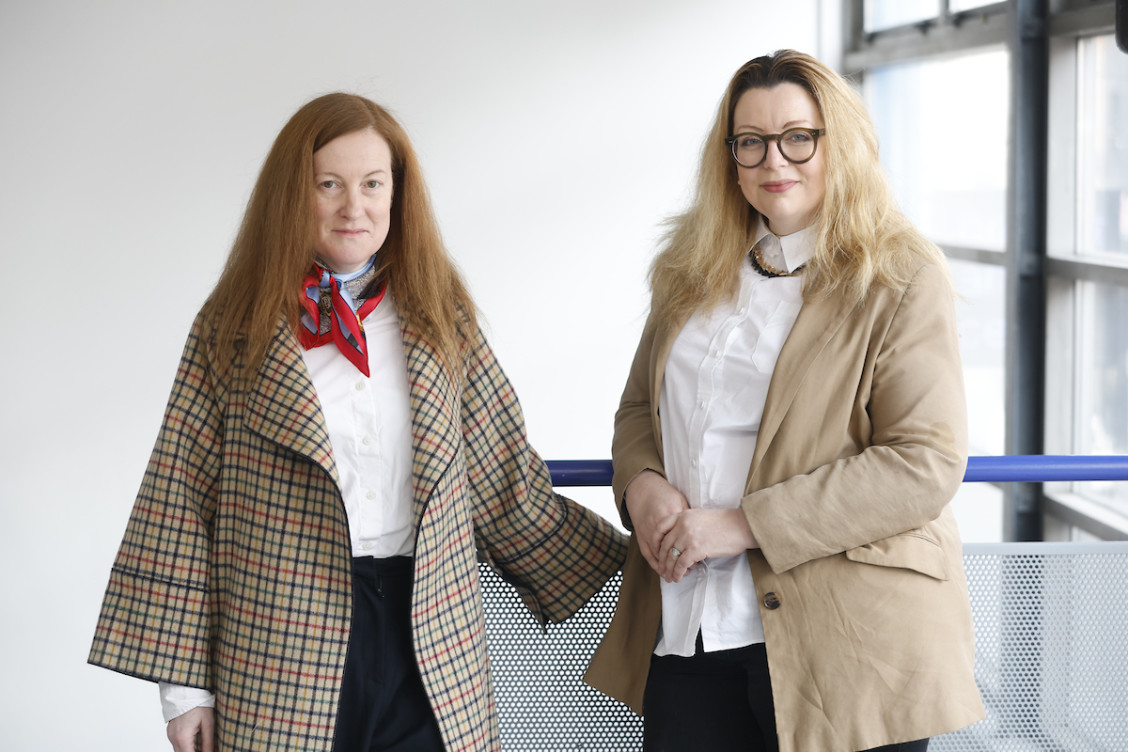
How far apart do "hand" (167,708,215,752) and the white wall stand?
14.2 feet

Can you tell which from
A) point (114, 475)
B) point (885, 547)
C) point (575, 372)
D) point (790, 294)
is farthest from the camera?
point (575, 372)

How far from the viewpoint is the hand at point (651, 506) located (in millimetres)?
1432

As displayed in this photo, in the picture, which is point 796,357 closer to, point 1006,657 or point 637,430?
point 637,430

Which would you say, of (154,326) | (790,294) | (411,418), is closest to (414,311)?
(411,418)

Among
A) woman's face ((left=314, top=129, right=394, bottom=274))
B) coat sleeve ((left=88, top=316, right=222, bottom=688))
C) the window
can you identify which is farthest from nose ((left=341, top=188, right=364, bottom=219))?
the window

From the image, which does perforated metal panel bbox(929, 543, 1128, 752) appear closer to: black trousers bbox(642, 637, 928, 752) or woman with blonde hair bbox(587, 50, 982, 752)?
woman with blonde hair bbox(587, 50, 982, 752)

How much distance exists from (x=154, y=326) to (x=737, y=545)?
483 centimetres

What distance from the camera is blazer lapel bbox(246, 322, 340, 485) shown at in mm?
1351

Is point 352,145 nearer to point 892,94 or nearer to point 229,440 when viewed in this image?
point 229,440

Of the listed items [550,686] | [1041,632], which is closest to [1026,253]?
[1041,632]

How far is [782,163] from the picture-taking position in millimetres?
1421

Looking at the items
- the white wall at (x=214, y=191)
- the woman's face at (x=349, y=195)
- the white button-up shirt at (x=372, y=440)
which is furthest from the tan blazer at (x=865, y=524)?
the white wall at (x=214, y=191)

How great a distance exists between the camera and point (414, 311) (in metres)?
1.48

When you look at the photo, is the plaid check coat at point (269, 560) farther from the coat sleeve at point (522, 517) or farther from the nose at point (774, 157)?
the nose at point (774, 157)
